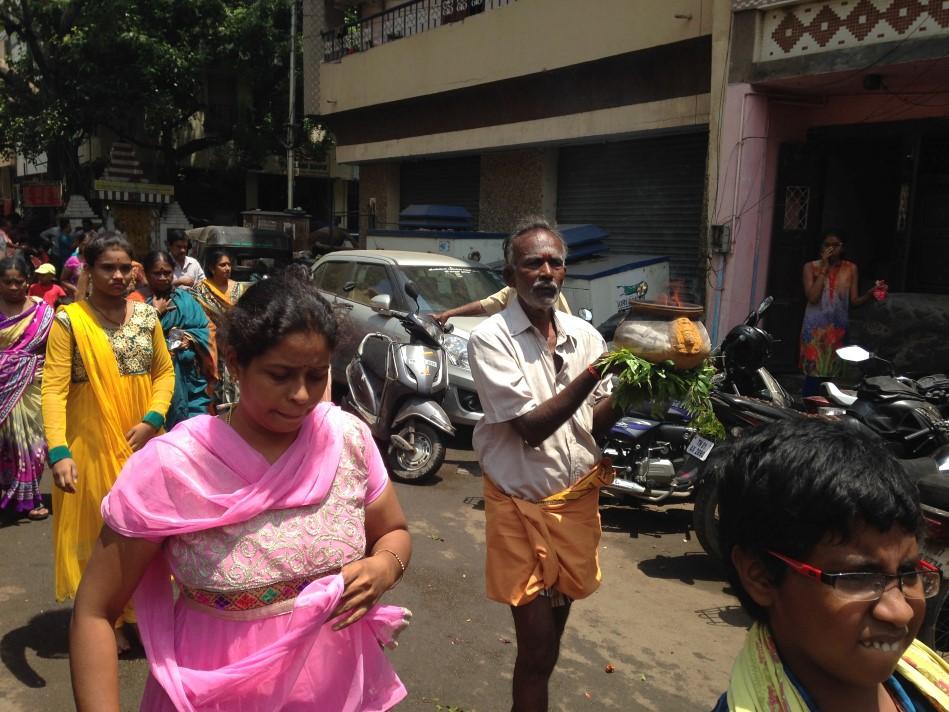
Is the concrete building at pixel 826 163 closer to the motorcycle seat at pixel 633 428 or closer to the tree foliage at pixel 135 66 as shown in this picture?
the motorcycle seat at pixel 633 428

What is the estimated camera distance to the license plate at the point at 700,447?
206 inches

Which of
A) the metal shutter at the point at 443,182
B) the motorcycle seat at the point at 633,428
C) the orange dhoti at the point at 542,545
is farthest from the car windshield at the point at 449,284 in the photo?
the metal shutter at the point at 443,182

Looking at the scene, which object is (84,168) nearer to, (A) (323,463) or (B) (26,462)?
(B) (26,462)

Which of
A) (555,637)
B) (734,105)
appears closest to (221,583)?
(555,637)

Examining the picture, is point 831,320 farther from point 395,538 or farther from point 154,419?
point 395,538

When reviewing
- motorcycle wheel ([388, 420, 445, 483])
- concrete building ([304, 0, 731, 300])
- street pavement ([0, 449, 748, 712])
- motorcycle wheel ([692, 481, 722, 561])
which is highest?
concrete building ([304, 0, 731, 300])

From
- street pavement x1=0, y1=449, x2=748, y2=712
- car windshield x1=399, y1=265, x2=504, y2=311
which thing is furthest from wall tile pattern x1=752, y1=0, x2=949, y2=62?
street pavement x1=0, y1=449, x2=748, y2=712

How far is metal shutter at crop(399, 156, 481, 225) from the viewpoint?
15.4 m

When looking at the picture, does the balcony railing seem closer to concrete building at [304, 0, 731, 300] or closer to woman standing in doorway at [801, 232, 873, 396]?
concrete building at [304, 0, 731, 300]

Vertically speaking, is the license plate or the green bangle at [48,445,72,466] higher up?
the green bangle at [48,445,72,466]

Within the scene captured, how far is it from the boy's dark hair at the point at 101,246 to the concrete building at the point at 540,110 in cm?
696

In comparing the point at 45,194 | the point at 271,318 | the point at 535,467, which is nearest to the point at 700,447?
the point at 535,467

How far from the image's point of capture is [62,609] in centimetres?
429

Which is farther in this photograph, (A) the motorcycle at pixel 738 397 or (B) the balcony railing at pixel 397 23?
(B) the balcony railing at pixel 397 23
